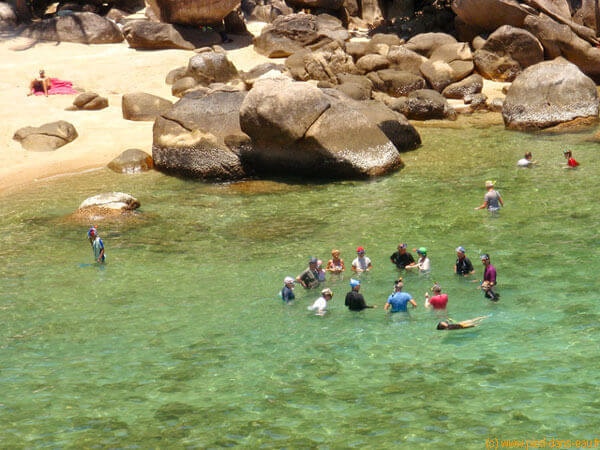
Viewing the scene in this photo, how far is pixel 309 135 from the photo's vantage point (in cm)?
2397

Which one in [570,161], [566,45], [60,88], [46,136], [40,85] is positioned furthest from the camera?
[566,45]

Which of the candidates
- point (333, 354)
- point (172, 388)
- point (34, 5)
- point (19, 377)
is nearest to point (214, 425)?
point (172, 388)

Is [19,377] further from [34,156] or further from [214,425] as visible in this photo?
[34,156]

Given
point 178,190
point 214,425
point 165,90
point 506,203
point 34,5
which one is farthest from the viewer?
point 34,5

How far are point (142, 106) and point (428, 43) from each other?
54.0ft

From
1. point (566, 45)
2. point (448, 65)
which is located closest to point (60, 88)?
point (448, 65)

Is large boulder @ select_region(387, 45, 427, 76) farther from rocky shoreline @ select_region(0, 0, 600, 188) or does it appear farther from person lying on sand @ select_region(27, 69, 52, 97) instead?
person lying on sand @ select_region(27, 69, 52, 97)

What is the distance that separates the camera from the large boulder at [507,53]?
119ft

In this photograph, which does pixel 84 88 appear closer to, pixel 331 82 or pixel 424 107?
pixel 331 82

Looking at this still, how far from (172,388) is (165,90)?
25.9 metres

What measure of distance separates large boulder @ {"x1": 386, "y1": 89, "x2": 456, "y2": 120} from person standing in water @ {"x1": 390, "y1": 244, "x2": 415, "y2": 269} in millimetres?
16887

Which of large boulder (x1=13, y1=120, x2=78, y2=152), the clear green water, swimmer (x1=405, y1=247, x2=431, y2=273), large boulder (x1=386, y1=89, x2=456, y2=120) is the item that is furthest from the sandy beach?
swimmer (x1=405, y1=247, x2=431, y2=273)

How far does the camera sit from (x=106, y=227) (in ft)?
68.4

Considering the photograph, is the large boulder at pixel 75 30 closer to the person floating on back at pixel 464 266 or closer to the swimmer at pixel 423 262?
the swimmer at pixel 423 262
